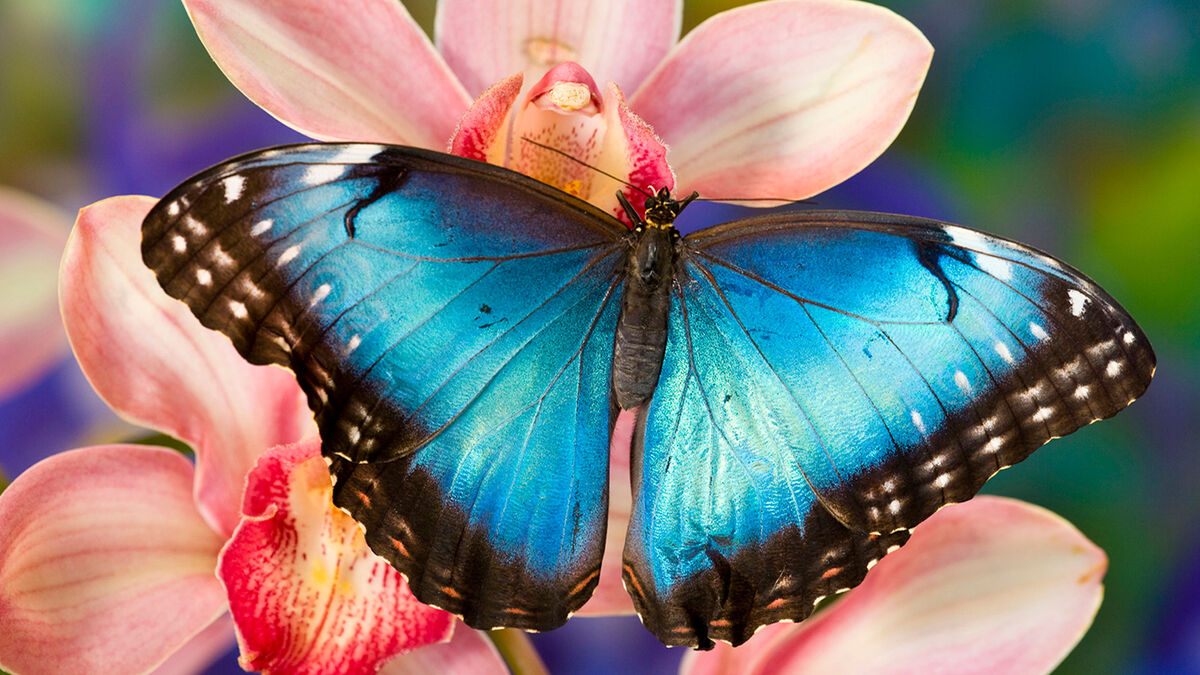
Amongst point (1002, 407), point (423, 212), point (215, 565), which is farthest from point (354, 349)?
point (1002, 407)

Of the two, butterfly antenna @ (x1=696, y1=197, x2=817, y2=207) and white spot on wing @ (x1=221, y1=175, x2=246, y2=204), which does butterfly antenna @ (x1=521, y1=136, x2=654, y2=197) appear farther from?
white spot on wing @ (x1=221, y1=175, x2=246, y2=204)

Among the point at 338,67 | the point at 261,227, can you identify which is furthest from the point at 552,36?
the point at 261,227

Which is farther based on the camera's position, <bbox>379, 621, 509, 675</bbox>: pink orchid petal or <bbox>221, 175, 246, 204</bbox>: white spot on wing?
<bbox>379, 621, 509, 675</bbox>: pink orchid petal

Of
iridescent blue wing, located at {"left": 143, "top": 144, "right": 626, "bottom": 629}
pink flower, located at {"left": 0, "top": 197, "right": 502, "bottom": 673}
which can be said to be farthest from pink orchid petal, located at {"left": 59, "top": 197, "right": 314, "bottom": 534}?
iridescent blue wing, located at {"left": 143, "top": 144, "right": 626, "bottom": 629}

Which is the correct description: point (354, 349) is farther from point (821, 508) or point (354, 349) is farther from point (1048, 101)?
point (1048, 101)

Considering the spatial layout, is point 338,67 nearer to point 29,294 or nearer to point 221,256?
point 221,256

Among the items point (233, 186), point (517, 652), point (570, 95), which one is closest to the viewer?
point (233, 186)

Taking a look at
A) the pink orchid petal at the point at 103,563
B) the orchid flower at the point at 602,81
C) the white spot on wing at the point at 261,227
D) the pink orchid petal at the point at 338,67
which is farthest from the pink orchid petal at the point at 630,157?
the pink orchid petal at the point at 103,563
